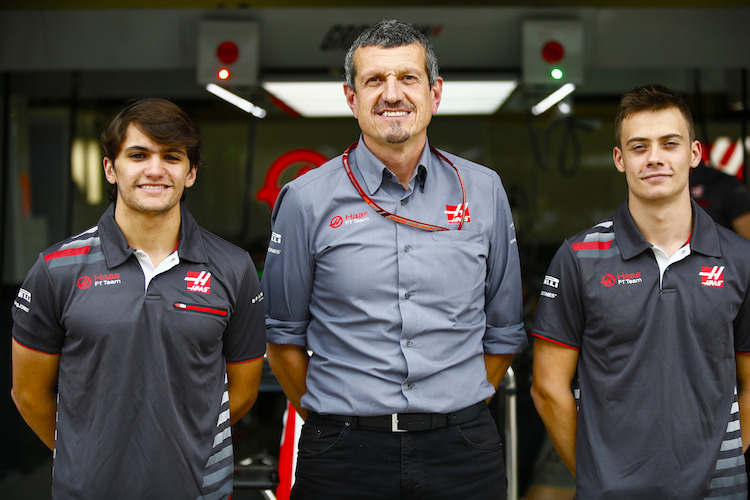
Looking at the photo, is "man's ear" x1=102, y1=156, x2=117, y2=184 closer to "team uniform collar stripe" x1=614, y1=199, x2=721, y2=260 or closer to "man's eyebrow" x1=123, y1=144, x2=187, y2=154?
"man's eyebrow" x1=123, y1=144, x2=187, y2=154

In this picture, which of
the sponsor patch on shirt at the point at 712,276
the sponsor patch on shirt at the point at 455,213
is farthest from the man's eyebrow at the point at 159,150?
the sponsor patch on shirt at the point at 712,276

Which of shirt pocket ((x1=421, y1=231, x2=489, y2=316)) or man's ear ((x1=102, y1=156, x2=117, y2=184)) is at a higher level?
man's ear ((x1=102, y1=156, x2=117, y2=184))

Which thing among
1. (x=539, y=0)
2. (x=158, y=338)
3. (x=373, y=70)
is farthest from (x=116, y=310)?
(x=539, y=0)

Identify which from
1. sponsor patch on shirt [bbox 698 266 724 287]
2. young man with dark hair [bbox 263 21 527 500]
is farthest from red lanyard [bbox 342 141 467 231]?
sponsor patch on shirt [bbox 698 266 724 287]

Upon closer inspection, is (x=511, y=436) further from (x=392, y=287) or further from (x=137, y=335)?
(x=137, y=335)

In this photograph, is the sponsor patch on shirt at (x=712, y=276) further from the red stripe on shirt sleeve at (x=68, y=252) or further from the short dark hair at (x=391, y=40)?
the red stripe on shirt sleeve at (x=68, y=252)

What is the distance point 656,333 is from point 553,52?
222 cm

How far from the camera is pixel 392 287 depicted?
1852mm

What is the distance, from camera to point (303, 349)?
2.01 m

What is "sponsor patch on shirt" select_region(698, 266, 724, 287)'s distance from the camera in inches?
72.9

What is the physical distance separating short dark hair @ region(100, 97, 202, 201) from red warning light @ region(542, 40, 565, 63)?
235 centimetres

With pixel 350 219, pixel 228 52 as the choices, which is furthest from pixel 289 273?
pixel 228 52

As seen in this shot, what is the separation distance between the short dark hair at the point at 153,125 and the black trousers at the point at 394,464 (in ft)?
2.37

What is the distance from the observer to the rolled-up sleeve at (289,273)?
76.0 inches
